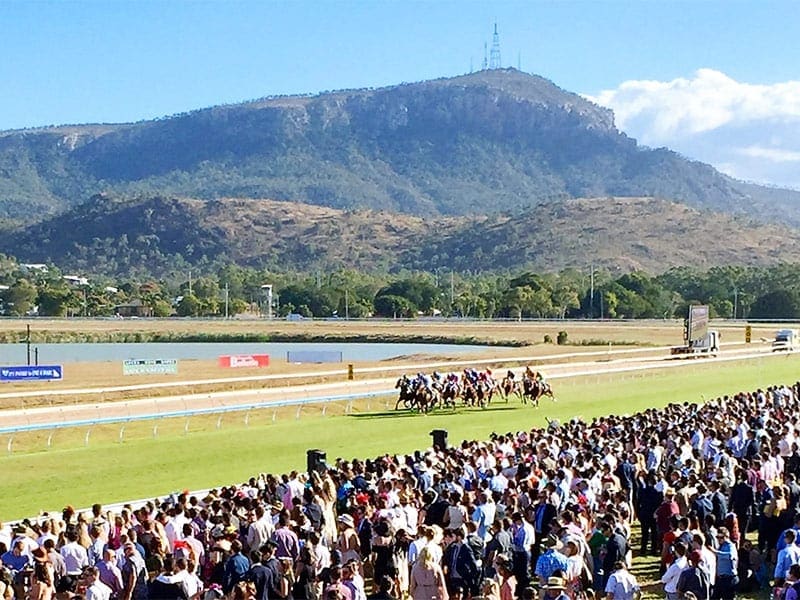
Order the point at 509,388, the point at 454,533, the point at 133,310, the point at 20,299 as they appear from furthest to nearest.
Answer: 1. the point at 133,310
2. the point at 20,299
3. the point at 509,388
4. the point at 454,533

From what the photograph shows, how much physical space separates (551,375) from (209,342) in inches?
2141

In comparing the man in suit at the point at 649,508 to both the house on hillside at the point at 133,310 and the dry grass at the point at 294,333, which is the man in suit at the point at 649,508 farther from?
the house on hillside at the point at 133,310

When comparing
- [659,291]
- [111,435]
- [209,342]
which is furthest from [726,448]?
[659,291]

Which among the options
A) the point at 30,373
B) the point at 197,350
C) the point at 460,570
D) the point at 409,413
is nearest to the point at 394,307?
the point at 197,350

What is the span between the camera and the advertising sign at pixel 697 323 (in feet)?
188

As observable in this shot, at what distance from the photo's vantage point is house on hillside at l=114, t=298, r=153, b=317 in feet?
431

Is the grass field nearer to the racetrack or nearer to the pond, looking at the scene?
the pond

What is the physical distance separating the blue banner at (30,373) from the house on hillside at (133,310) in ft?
277

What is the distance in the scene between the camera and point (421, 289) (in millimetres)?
124000

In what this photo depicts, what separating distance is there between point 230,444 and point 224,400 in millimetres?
9702

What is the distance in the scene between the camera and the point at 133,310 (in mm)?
133250

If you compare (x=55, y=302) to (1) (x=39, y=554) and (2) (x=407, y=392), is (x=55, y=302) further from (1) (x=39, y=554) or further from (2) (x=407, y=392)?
(1) (x=39, y=554)

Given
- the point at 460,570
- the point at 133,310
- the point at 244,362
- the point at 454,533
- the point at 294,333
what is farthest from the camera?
the point at 133,310

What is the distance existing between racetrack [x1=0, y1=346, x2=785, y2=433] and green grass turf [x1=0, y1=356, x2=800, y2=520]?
2.11 feet
